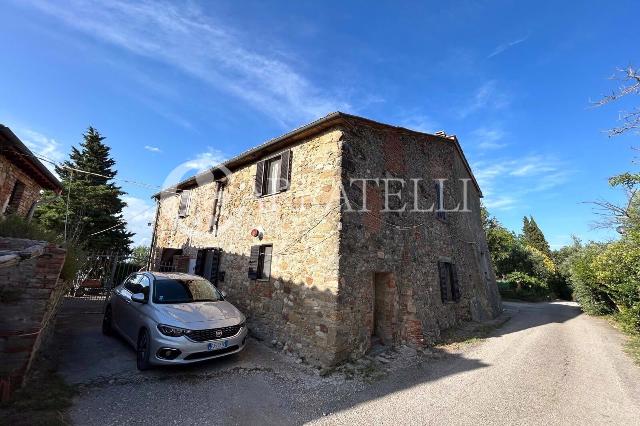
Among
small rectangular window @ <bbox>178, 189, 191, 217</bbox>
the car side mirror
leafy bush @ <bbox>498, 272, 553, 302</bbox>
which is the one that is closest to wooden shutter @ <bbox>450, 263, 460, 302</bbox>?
the car side mirror

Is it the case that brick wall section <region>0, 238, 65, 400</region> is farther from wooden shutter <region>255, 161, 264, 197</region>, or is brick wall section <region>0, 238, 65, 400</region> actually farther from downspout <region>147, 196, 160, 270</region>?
downspout <region>147, 196, 160, 270</region>

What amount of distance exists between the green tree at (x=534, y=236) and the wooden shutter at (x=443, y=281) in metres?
38.3

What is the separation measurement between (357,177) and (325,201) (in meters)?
1.06

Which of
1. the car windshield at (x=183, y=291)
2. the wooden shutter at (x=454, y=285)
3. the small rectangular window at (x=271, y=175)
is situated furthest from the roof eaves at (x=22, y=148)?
the wooden shutter at (x=454, y=285)

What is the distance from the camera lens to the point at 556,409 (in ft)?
15.1

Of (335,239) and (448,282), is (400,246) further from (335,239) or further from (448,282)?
(448,282)

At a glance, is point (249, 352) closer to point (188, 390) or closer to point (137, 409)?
point (188, 390)

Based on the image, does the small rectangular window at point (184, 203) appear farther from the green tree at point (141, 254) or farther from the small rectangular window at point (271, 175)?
the small rectangular window at point (271, 175)

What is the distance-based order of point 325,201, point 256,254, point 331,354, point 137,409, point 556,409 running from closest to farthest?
1. point 137,409
2. point 556,409
3. point 331,354
4. point 325,201
5. point 256,254

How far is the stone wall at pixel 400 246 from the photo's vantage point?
6805mm

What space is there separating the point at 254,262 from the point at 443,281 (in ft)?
21.3

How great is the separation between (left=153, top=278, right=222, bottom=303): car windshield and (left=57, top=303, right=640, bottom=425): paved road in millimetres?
1290

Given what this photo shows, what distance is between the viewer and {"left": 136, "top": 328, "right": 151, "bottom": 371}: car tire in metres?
5.24

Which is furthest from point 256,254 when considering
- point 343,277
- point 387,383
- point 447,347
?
point 447,347
